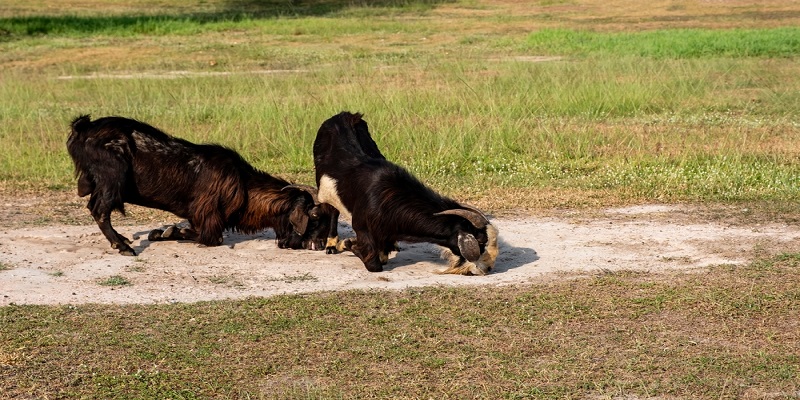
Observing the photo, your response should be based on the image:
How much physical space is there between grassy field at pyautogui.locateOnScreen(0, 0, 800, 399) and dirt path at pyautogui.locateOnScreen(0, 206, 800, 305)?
0.32 metres

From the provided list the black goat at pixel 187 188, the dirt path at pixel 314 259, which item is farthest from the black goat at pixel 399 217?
the black goat at pixel 187 188

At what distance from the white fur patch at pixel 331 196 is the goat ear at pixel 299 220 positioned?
163 mm

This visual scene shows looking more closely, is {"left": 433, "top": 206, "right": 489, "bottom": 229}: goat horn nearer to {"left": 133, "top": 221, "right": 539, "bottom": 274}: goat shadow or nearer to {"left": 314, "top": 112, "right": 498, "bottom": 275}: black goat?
{"left": 314, "top": 112, "right": 498, "bottom": 275}: black goat

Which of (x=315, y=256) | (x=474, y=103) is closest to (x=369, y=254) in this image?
(x=315, y=256)

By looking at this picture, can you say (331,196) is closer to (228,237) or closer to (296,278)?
(296,278)

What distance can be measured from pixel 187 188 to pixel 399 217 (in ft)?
5.84

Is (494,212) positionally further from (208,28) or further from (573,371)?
(208,28)

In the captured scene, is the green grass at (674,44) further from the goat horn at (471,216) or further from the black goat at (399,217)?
the goat horn at (471,216)

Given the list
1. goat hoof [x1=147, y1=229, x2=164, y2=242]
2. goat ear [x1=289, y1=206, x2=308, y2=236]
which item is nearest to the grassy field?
goat ear [x1=289, y1=206, x2=308, y2=236]

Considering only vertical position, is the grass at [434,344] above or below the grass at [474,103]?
above

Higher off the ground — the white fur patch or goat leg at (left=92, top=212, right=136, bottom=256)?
the white fur patch

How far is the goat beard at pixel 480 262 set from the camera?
23.1 feet

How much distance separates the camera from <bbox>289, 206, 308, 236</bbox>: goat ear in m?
7.82

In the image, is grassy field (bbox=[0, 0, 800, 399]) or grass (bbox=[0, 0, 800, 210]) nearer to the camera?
grassy field (bbox=[0, 0, 800, 399])
